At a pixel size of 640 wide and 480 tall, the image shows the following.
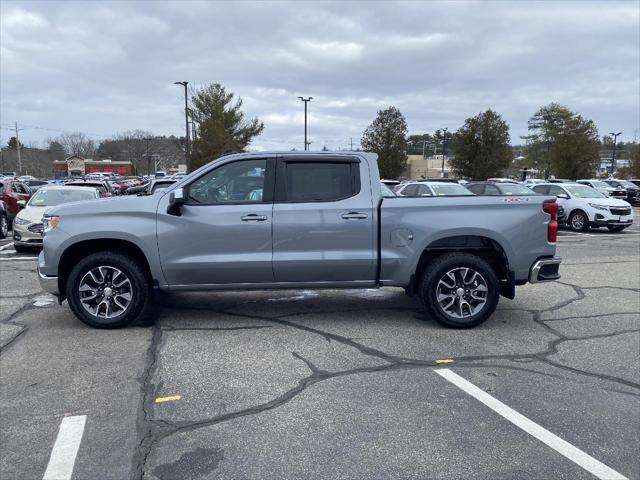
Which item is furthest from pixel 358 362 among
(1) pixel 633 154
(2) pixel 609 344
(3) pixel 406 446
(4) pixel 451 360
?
(1) pixel 633 154

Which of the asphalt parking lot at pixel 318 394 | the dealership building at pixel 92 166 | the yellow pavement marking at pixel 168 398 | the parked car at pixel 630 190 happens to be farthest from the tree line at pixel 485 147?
the dealership building at pixel 92 166

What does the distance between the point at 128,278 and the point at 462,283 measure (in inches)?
147

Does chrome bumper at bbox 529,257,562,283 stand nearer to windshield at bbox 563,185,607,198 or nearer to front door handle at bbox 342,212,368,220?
front door handle at bbox 342,212,368,220

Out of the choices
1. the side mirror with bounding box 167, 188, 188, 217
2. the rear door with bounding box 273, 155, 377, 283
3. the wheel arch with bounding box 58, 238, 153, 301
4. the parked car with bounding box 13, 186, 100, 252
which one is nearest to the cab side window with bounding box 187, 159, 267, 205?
the side mirror with bounding box 167, 188, 188, 217

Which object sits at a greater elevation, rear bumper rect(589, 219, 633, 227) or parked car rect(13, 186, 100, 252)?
parked car rect(13, 186, 100, 252)

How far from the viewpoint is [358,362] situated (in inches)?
195

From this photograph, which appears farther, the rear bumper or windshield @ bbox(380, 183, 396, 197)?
the rear bumper

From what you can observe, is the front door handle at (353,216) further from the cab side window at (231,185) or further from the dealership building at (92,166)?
the dealership building at (92,166)

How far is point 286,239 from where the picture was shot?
584 cm

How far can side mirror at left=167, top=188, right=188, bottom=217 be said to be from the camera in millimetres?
5648

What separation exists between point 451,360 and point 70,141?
430 ft

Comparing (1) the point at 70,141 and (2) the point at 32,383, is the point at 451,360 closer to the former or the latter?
(2) the point at 32,383

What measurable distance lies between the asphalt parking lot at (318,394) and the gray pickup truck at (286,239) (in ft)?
1.63

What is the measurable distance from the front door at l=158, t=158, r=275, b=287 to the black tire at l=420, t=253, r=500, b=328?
5.87 ft
